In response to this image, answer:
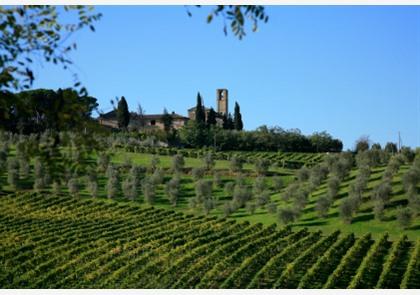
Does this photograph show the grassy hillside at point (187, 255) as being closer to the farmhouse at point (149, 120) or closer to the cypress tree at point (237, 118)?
the farmhouse at point (149, 120)

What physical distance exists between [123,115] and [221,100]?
80.0 feet

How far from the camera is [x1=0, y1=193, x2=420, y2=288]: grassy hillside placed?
20.3 m

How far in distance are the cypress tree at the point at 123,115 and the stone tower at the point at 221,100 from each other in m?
22.2

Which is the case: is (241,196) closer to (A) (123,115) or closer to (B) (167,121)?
(A) (123,115)

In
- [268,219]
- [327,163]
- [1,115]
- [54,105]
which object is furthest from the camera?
[327,163]

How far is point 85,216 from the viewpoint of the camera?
3372 centimetres

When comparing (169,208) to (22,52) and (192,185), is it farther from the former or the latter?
(22,52)

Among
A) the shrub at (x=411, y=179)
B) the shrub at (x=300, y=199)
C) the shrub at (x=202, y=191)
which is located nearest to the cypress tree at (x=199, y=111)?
the shrub at (x=202, y=191)

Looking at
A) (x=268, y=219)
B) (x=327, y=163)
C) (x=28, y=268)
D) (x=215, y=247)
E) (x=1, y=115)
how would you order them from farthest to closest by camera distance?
(x=327, y=163) < (x=268, y=219) < (x=215, y=247) < (x=28, y=268) < (x=1, y=115)

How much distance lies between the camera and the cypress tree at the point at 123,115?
66.8 meters

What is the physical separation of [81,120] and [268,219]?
30249 millimetres

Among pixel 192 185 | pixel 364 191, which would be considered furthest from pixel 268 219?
pixel 192 185

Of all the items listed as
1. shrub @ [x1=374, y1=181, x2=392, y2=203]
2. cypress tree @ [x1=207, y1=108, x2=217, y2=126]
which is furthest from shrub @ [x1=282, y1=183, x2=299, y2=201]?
cypress tree @ [x1=207, y1=108, x2=217, y2=126]

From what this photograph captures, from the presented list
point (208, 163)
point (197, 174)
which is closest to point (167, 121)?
point (208, 163)
